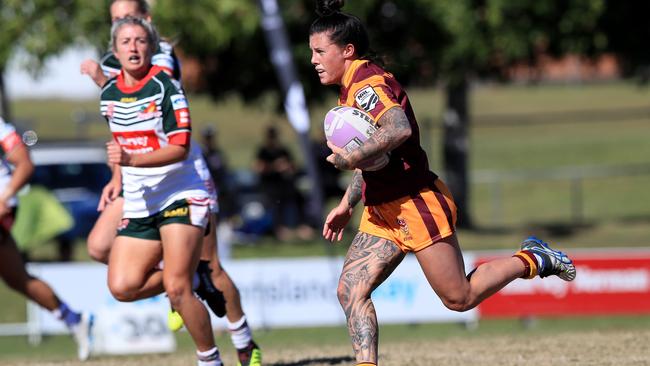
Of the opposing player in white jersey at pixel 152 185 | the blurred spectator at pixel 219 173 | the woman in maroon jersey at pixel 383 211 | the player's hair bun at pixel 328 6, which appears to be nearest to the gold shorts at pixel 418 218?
the woman in maroon jersey at pixel 383 211

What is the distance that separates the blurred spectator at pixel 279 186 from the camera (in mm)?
19078

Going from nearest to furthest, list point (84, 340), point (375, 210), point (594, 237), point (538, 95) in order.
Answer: point (375, 210) → point (84, 340) → point (594, 237) → point (538, 95)

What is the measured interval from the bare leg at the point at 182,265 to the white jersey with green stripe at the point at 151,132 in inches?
7.0

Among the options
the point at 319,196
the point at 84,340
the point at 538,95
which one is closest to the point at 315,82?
the point at 319,196

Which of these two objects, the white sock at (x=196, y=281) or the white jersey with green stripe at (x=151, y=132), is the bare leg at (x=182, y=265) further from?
the white sock at (x=196, y=281)

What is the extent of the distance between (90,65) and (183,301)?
5.55 ft

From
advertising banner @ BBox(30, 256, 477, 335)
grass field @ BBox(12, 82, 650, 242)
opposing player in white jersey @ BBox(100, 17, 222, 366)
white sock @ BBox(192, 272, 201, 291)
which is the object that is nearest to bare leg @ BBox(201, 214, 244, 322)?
white sock @ BBox(192, 272, 201, 291)

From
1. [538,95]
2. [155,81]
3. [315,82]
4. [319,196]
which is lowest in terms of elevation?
[538,95]

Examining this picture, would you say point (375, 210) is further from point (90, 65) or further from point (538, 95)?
point (538, 95)

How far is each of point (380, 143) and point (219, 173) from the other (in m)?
12.6

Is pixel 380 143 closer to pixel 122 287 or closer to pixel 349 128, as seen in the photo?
pixel 349 128

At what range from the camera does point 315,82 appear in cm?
1947

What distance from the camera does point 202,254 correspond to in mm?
7297

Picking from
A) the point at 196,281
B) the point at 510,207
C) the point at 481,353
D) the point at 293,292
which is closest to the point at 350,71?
the point at 196,281
